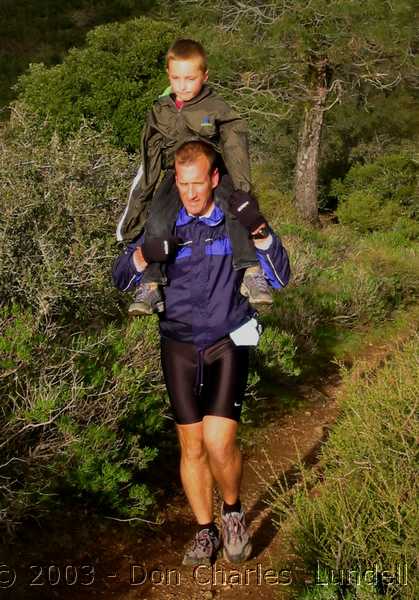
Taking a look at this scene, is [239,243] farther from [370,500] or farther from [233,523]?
[233,523]

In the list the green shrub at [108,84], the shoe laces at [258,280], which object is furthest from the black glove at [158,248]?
the green shrub at [108,84]

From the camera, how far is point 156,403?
4.77 m

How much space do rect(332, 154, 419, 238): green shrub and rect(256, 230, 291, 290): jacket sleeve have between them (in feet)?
36.6

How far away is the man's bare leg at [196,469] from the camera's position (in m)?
3.57

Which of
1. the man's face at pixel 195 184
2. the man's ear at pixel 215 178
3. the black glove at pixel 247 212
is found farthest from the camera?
the man's ear at pixel 215 178

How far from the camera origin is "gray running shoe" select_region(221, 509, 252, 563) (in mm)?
3811

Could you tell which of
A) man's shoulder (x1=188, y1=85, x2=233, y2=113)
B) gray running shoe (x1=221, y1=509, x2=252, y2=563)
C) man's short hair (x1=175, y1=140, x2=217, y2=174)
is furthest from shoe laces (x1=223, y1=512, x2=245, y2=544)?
man's shoulder (x1=188, y1=85, x2=233, y2=113)

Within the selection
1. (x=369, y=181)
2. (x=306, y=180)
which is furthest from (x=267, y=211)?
(x=369, y=181)

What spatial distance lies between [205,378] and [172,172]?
99cm

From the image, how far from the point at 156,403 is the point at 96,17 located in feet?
74.3

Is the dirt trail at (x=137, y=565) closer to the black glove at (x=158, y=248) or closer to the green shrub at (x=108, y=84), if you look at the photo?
the black glove at (x=158, y=248)

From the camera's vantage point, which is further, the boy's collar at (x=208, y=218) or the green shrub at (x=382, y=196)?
the green shrub at (x=382, y=196)

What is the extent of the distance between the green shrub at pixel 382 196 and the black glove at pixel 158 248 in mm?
11402

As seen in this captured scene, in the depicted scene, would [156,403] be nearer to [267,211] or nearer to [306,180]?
[267,211]
